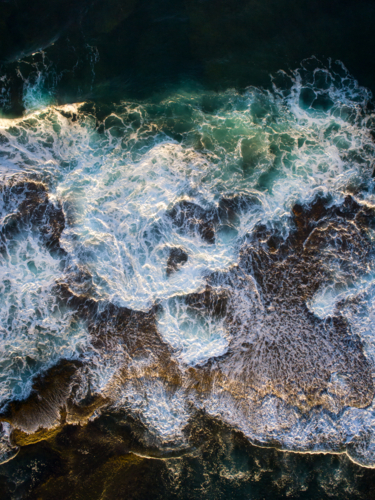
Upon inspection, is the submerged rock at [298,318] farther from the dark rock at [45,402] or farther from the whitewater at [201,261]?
the dark rock at [45,402]

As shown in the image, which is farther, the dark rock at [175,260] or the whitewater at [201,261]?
the dark rock at [175,260]

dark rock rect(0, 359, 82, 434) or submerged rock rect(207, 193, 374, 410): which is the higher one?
submerged rock rect(207, 193, 374, 410)

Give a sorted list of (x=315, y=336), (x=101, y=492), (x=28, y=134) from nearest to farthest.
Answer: (x=101, y=492), (x=315, y=336), (x=28, y=134)

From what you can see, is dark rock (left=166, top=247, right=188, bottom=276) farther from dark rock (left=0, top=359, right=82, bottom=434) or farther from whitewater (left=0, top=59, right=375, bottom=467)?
dark rock (left=0, top=359, right=82, bottom=434)

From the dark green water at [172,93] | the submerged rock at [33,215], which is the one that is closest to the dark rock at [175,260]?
the dark green water at [172,93]

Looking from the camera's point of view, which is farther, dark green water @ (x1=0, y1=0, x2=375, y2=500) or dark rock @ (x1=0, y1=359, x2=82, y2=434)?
dark green water @ (x1=0, y1=0, x2=375, y2=500)

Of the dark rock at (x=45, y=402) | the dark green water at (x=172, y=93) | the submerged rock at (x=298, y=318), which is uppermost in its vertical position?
the dark green water at (x=172, y=93)

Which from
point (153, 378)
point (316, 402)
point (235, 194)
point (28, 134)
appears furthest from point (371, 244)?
point (28, 134)

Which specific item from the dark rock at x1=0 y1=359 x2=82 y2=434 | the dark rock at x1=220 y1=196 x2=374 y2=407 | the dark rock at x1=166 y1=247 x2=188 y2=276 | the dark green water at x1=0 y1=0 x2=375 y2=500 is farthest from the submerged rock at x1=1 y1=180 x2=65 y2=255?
the dark rock at x1=220 y1=196 x2=374 y2=407

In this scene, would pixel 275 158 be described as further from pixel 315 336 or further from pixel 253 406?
pixel 253 406
